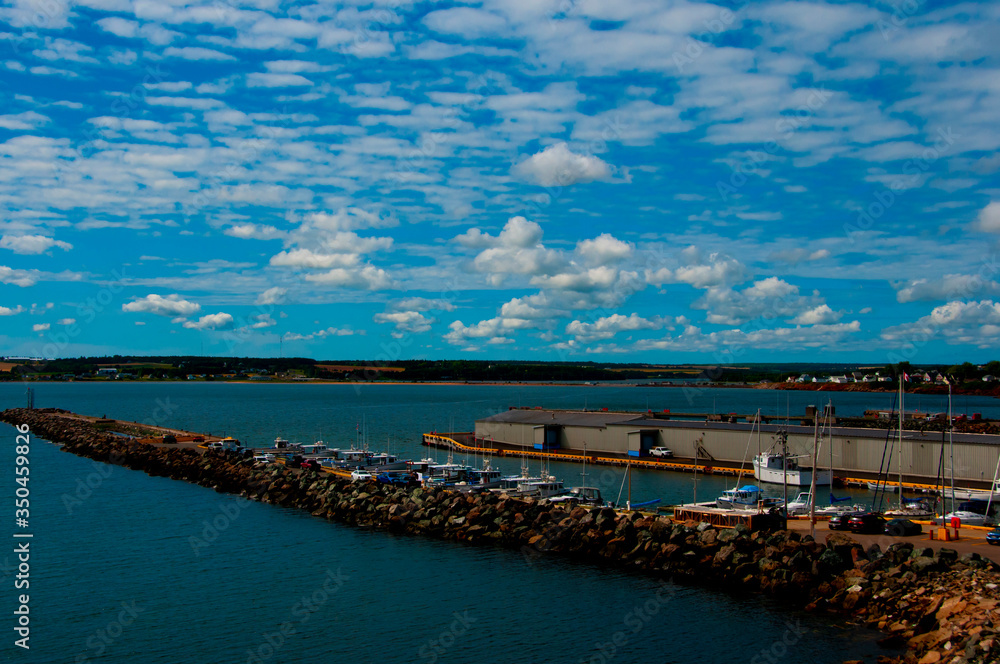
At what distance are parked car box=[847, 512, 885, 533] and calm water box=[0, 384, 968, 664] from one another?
9.15 m

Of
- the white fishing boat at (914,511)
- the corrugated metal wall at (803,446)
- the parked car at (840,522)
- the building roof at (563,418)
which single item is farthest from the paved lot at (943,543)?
the building roof at (563,418)

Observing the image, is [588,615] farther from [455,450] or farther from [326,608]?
[455,450]

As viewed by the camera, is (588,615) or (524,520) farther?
(524,520)

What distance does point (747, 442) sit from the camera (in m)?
64.8

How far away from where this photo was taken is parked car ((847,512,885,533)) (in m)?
34.7

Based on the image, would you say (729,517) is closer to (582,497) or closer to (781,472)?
(582,497)

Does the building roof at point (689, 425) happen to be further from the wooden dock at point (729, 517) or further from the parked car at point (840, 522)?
the wooden dock at point (729, 517)

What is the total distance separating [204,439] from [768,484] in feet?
197

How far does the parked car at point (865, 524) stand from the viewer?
1367 inches

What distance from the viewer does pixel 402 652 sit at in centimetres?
2438

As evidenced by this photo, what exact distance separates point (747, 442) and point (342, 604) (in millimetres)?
45185

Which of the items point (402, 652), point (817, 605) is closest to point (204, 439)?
point (402, 652)

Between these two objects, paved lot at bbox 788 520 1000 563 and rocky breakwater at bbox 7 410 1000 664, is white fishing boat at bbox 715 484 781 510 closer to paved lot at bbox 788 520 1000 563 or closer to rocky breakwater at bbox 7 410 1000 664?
paved lot at bbox 788 520 1000 563

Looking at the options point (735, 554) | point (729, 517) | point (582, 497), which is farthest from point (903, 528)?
point (582, 497)
